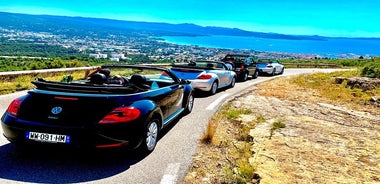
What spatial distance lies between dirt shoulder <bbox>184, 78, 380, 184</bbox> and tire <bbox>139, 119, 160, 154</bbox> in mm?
717

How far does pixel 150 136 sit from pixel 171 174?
37.9 inches

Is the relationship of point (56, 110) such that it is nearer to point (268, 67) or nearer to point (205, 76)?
point (205, 76)

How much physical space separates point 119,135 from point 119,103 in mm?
430

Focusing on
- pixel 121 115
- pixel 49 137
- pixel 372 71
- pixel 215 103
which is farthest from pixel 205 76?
pixel 372 71

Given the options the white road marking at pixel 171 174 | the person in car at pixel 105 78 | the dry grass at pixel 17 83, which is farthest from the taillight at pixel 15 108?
the dry grass at pixel 17 83

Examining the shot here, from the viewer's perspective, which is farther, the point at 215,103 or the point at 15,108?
the point at 215,103

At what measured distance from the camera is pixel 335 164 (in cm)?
499

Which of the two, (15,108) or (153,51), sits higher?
(15,108)

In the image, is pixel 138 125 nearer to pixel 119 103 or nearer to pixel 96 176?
pixel 119 103

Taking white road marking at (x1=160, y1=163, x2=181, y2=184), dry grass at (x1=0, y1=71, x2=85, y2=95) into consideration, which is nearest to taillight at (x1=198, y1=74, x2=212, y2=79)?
dry grass at (x1=0, y1=71, x2=85, y2=95)

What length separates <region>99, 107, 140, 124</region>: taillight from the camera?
14.5ft

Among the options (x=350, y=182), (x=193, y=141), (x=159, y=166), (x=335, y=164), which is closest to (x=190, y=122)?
(x=193, y=141)

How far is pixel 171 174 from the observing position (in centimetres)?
444

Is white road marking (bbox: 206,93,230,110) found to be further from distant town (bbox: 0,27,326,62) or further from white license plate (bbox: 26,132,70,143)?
distant town (bbox: 0,27,326,62)
